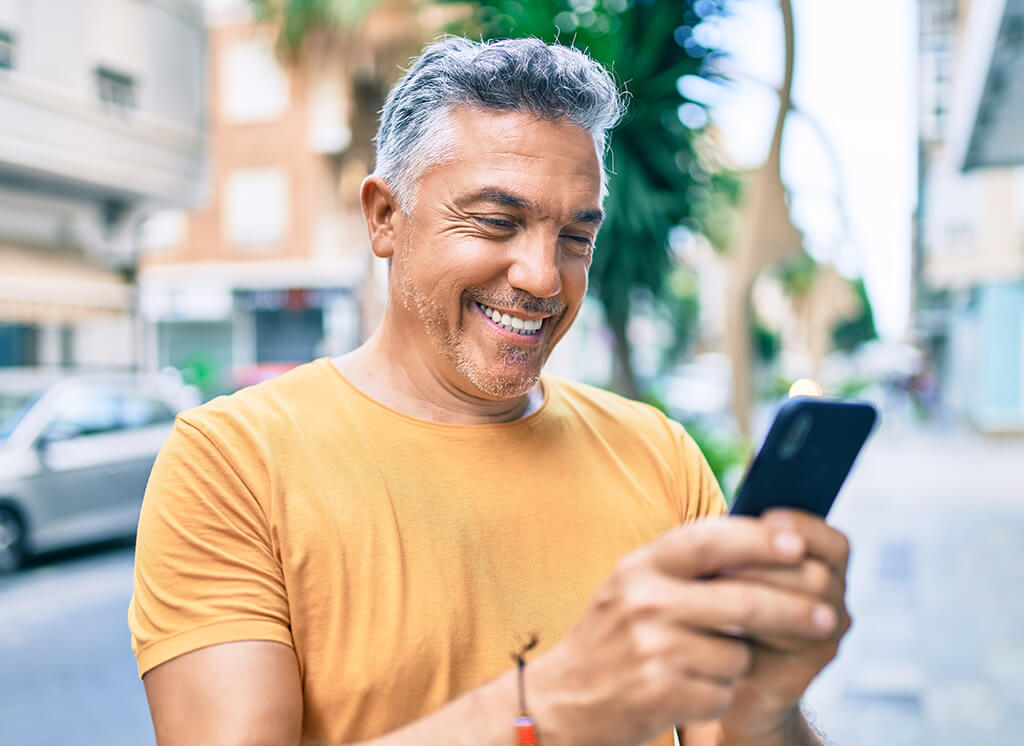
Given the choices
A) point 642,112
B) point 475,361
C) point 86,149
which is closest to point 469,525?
point 475,361

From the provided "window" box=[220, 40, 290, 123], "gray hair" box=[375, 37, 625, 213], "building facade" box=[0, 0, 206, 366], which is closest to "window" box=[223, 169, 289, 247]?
"window" box=[220, 40, 290, 123]

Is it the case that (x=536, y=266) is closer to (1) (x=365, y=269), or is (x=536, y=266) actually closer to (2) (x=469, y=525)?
(2) (x=469, y=525)

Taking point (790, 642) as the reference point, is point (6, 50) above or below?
above

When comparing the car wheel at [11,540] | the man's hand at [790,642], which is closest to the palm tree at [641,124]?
the car wheel at [11,540]

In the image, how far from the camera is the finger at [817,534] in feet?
2.97

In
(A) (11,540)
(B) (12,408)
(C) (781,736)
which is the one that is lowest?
(A) (11,540)

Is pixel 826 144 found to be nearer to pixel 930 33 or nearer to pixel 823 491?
pixel 823 491

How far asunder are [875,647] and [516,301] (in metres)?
5.21

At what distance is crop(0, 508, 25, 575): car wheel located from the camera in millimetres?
6910

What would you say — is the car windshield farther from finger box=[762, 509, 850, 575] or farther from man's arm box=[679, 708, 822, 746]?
finger box=[762, 509, 850, 575]

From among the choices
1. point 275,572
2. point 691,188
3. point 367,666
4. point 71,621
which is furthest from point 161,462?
point 691,188

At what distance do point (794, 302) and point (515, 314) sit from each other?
134 feet

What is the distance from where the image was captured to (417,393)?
1.60 m

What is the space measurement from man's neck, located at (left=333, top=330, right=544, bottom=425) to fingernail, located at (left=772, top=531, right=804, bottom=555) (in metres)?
0.77
